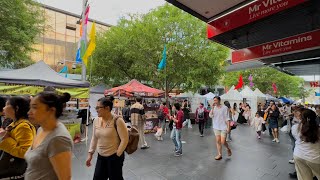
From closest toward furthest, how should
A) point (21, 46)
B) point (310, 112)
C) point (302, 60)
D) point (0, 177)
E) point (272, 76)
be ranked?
point (0, 177) < point (310, 112) < point (302, 60) < point (21, 46) < point (272, 76)

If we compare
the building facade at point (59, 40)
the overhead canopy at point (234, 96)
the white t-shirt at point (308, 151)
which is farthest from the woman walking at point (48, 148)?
the building facade at point (59, 40)

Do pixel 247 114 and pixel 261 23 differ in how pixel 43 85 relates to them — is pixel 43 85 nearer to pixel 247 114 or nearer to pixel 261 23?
pixel 261 23

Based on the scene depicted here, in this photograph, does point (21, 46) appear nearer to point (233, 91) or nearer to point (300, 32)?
point (300, 32)

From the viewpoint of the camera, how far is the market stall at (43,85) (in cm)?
691

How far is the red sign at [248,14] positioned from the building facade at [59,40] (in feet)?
96.7

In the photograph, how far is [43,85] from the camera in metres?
7.20

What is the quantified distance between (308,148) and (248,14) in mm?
2543

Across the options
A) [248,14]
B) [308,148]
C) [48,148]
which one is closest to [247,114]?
[308,148]

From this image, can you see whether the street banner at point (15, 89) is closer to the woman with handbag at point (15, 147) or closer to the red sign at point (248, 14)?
the woman with handbag at point (15, 147)

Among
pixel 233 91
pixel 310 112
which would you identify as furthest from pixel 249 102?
pixel 310 112

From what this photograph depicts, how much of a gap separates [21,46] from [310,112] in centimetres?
1482

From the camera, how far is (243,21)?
4273 millimetres

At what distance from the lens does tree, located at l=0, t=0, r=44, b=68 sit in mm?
11859

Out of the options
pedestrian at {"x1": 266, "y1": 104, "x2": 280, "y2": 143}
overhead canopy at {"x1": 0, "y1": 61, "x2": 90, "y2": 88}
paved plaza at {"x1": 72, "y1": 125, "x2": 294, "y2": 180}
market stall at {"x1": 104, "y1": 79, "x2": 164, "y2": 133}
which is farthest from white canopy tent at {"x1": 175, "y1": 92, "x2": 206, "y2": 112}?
Result: overhead canopy at {"x1": 0, "y1": 61, "x2": 90, "y2": 88}
